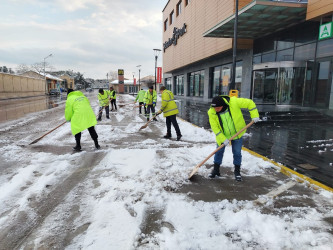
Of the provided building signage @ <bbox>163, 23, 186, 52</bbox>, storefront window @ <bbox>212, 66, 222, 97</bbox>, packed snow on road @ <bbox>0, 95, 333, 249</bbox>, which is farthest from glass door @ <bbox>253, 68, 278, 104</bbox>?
building signage @ <bbox>163, 23, 186, 52</bbox>

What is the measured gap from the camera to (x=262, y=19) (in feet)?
36.6

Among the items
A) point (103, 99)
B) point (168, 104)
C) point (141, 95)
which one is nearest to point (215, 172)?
point (168, 104)

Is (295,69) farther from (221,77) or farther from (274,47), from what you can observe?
(221,77)

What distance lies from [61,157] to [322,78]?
11.9 m

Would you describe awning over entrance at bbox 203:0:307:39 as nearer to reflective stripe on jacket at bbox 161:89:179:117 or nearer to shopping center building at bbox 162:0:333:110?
shopping center building at bbox 162:0:333:110

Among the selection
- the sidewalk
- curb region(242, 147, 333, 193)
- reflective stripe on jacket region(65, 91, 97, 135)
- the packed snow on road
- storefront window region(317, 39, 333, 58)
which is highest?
storefront window region(317, 39, 333, 58)

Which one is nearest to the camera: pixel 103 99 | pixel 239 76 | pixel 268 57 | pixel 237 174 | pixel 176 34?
pixel 237 174

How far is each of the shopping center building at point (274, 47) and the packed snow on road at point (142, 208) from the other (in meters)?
8.26

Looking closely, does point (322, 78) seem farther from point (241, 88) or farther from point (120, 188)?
point (120, 188)

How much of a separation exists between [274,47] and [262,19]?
2636mm

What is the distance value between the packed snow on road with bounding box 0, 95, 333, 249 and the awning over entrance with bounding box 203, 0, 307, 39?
7.85 metres

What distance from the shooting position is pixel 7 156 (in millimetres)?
5188

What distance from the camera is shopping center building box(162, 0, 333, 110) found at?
10016 mm

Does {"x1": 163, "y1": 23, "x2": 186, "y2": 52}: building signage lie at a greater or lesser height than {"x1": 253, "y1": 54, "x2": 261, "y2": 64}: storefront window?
greater
